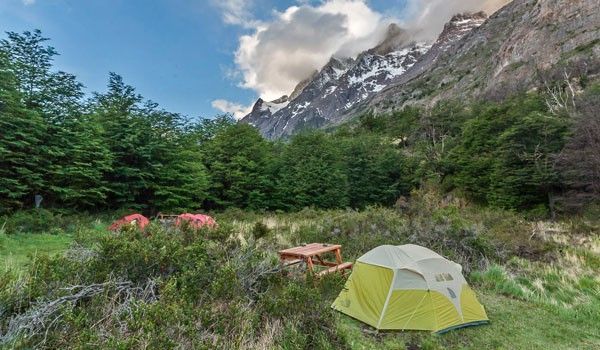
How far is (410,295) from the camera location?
517 centimetres

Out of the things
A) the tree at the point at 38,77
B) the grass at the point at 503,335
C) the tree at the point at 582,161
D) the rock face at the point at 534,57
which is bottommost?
the grass at the point at 503,335

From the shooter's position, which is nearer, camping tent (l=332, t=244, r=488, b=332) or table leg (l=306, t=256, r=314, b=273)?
camping tent (l=332, t=244, r=488, b=332)

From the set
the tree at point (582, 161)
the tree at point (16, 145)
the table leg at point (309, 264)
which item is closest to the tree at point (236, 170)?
the tree at point (16, 145)

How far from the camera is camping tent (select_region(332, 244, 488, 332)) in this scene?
5.04 m

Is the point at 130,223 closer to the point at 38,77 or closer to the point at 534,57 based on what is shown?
the point at 38,77

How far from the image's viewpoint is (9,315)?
10.9 feet

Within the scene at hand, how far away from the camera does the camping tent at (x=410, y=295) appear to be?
5036 mm

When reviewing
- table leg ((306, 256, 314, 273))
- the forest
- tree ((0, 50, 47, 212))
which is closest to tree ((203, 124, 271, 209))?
the forest

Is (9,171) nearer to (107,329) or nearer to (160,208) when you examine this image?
(160,208)

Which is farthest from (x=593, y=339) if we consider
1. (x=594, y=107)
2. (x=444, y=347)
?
(x=594, y=107)

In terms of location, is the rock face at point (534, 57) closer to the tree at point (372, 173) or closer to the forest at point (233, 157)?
the forest at point (233, 157)

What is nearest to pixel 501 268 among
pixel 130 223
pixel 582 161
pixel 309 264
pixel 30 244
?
pixel 309 264

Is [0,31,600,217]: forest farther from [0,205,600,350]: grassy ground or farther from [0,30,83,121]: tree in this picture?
[0,205,600,350]: grassy ground

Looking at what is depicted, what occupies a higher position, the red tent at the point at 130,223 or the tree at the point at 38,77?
the tree at the point at 38,77
